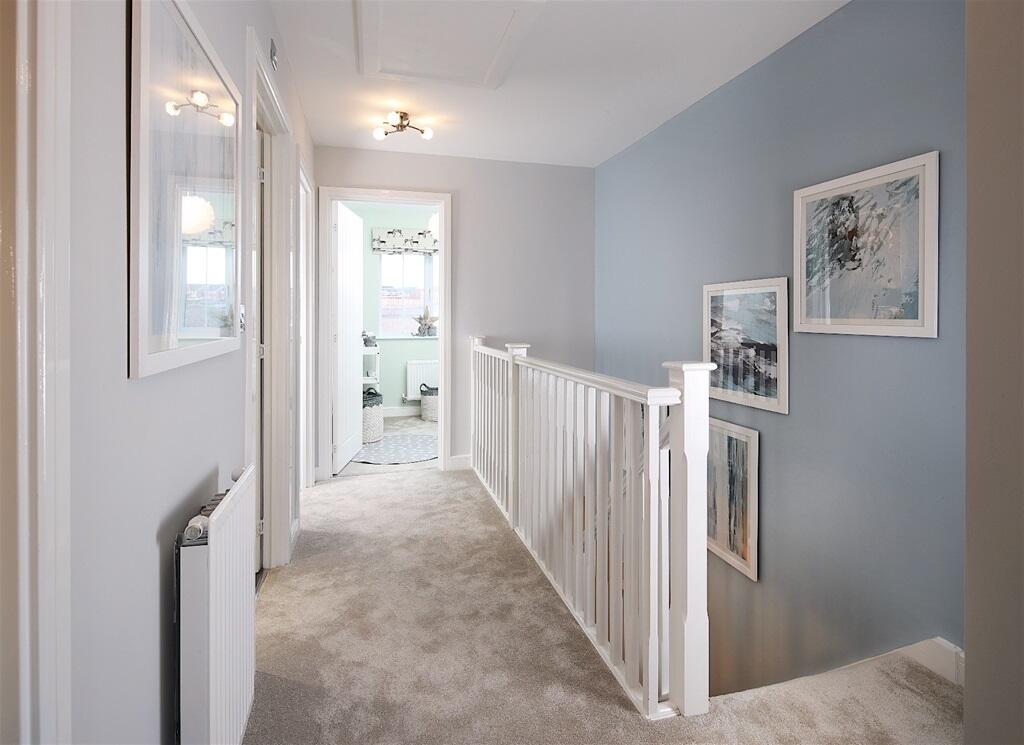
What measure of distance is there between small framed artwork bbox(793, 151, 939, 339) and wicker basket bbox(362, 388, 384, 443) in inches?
154

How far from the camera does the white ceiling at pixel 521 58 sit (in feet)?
7.91

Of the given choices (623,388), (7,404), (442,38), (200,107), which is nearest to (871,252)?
(623,388)

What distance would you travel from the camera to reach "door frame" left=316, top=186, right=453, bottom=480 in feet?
13.6

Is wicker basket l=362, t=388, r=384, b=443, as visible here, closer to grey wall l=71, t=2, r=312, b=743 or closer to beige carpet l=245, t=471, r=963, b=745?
beige carpet l=245, t=471, r=963, b=745

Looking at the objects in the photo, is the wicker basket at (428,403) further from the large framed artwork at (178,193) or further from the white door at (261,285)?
the large framed artwork at (178,193)

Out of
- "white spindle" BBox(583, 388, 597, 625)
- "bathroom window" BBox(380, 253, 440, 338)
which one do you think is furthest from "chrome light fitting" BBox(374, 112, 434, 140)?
"bathroom window" BBox(380, 253, 440, 338)

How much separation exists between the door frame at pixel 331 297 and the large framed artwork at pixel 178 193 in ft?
8.62

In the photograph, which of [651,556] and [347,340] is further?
[347,340]

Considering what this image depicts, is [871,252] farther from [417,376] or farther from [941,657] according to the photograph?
[417,376]

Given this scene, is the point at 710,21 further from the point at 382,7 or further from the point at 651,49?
the point at 382,7

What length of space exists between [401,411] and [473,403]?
2862 millimetres

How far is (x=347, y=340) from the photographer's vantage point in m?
4.59

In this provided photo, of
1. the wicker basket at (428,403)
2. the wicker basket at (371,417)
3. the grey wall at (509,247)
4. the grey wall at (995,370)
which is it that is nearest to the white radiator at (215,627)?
the grey wall at (995,370)

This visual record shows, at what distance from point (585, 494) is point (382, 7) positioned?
2.09m
